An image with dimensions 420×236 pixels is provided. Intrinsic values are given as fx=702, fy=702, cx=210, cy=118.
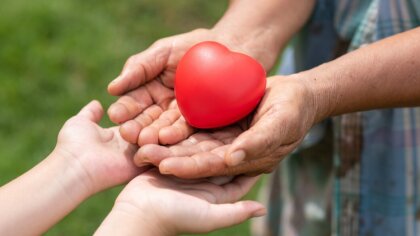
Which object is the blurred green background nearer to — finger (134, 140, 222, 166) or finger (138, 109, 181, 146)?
finger (138, 109, 181, 146)

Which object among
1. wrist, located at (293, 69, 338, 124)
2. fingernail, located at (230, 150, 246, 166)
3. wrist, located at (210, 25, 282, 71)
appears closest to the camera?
fingernail, located at (230, 150, 246, 166)

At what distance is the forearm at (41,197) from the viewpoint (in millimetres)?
1757

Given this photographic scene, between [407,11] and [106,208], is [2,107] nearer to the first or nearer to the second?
[106,208]

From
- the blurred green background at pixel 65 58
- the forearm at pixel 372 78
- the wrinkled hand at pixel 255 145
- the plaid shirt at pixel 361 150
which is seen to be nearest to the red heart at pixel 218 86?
the wrinkled hand at pixel 255 145

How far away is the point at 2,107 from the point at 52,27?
618 millimetres

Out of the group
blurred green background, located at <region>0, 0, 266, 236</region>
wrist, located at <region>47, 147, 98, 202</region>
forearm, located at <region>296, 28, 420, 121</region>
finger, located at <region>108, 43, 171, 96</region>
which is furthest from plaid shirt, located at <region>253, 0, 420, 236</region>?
blurred green background, located at <region>0, 0, 266, 236</region>

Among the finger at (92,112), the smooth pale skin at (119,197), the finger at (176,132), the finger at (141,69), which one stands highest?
the finger at (141,69)

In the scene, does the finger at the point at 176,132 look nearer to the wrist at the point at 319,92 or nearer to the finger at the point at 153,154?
the finger at the point at 153,154

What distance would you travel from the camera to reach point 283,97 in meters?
1.76

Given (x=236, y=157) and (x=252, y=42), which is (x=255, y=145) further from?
(x=252, y=42)

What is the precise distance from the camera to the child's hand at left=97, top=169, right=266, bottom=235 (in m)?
1.66

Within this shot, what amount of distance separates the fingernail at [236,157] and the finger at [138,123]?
0.34 m

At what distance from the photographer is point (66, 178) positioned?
6.01 feet

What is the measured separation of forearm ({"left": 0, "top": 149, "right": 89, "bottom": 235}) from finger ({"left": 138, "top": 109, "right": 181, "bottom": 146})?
20 centimetres
